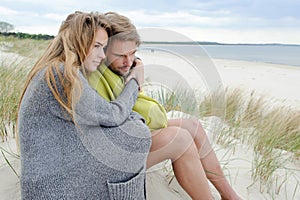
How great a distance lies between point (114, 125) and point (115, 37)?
443mm

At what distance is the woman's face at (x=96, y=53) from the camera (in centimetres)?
157

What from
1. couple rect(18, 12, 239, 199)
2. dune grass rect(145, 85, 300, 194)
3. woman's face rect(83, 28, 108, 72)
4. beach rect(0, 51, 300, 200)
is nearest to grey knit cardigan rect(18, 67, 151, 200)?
couple rect(18, 12, 239, 199)

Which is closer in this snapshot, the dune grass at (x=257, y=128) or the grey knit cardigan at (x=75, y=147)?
the grey knit cardigan at (x=75, y=147)

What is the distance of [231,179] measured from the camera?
2.33 m

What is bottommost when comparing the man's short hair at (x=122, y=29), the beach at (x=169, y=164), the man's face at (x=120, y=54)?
the beach at (x=169, y=164)

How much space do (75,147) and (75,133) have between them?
0.06 meters

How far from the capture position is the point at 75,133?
1480mm

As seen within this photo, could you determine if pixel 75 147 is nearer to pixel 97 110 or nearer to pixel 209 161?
pixel 97 110

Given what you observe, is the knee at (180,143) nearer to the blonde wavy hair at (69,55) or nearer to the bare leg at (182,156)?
the bare leg at (182,156)

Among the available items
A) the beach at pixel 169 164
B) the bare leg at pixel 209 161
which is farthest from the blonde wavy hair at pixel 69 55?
the bare leg at pixel 209 161

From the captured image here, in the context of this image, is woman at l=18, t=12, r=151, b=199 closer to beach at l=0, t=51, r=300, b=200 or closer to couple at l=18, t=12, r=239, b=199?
couple at l=18, t=12, r=239, b=199

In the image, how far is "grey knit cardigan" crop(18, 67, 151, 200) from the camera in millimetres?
1454

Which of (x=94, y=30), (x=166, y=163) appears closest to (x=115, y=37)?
(x=94, y=30)

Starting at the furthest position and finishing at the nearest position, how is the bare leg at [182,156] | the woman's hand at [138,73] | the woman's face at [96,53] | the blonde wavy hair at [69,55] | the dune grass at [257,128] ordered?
the dune grass at [257,128], the woman's hand at [138,73], the bare leg at [182,156], the woman's face at [96,53], the blonde wavy hair at [69,55]
